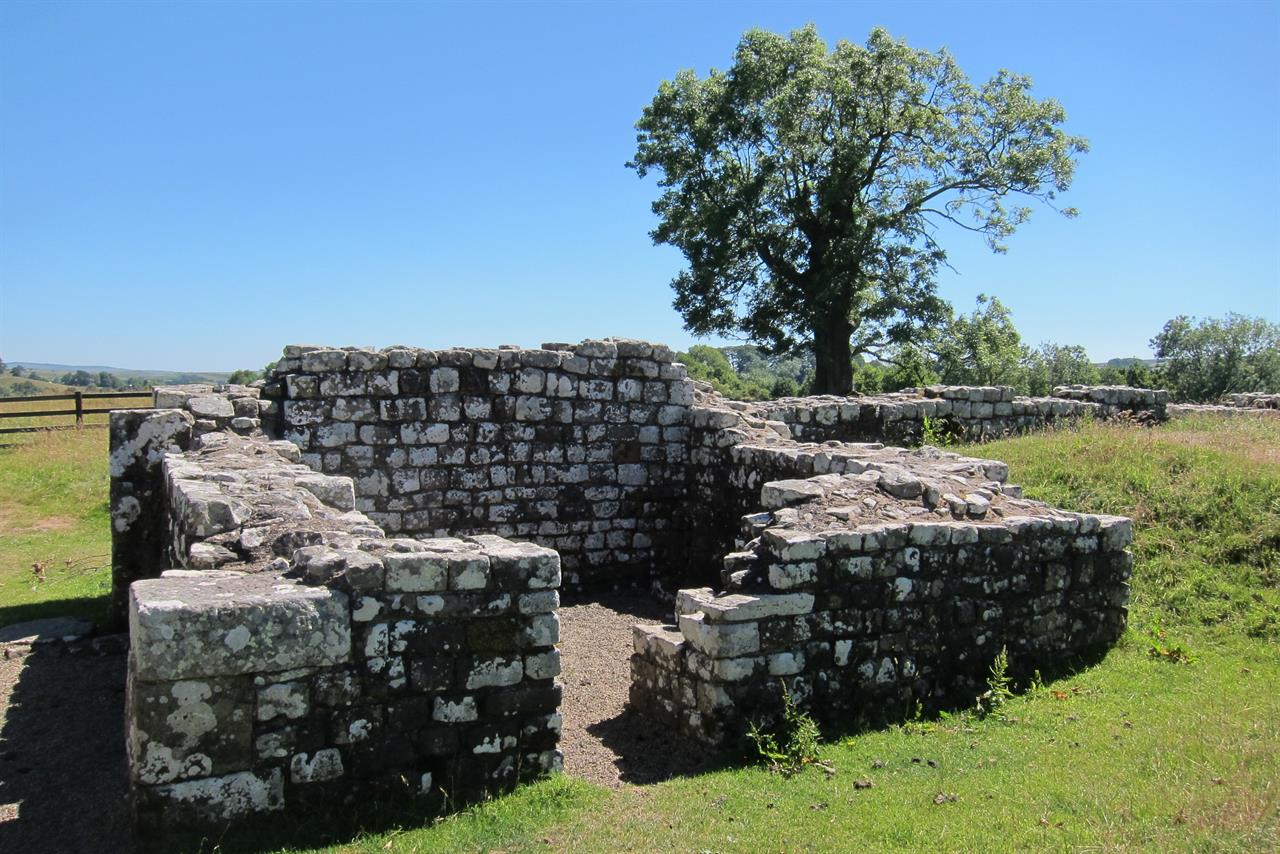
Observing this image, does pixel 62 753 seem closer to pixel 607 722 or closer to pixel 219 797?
pixel 219 797

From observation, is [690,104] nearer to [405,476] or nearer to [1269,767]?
[405,476]

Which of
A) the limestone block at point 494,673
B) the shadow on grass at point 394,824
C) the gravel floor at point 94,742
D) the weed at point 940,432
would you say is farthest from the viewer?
the weed at point 940,432

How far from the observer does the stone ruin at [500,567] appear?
16.0 ft

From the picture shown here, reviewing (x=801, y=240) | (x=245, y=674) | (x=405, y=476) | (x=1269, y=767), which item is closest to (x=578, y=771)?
(x=245, y=674)

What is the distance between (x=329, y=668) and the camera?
5039 mm

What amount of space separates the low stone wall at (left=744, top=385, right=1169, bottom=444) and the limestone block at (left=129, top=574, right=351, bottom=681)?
9.85m

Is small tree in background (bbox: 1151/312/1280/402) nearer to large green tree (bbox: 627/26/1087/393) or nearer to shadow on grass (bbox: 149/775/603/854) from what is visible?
large green tree (bbox: 627/26/1087/393)

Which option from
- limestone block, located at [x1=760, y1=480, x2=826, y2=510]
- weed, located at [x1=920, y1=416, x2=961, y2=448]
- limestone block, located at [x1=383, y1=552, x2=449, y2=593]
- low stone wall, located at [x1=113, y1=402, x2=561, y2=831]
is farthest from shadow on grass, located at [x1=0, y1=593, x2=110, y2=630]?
weed, located at [x1=920, y1=416, x2=961, y2=448]

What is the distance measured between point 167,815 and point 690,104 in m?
30.9

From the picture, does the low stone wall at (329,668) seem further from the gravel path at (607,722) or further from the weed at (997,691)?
the weed at (997,691)

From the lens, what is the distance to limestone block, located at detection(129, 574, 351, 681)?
181 inches

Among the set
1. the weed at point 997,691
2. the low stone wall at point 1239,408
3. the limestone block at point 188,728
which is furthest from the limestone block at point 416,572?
the low stone wall at point 1239,408

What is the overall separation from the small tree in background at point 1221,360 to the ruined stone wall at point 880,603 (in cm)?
3600

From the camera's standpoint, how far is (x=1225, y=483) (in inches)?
427
